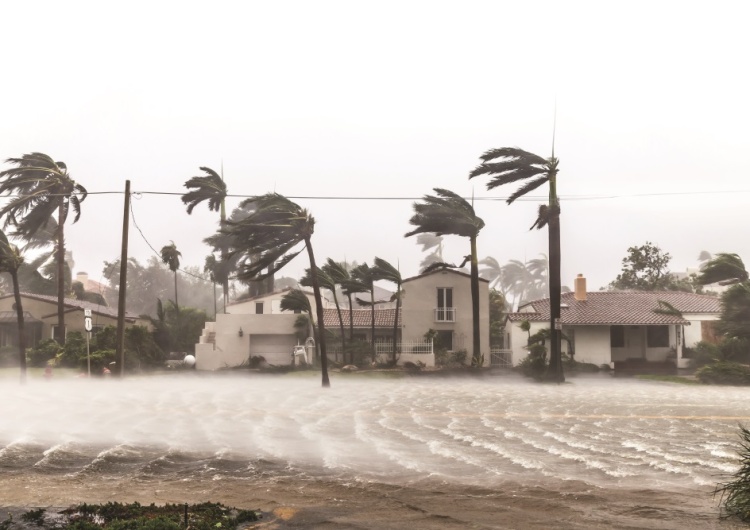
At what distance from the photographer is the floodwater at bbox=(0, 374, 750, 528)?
11195mm

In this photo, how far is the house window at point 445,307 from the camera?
46625 mm

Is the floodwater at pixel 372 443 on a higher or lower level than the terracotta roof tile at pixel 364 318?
lower

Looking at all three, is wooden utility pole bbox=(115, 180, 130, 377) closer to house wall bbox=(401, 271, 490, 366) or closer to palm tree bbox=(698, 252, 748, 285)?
house wall bbox=(401, 271, 490, 366)

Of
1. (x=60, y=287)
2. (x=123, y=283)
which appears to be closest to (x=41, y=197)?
(x=60, y=287)

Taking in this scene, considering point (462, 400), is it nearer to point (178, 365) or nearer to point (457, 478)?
point (457, 478)

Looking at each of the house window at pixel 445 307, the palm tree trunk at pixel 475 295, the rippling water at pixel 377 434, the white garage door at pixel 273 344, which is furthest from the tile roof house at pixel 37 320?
the palm tree trunk at pixel 475 295

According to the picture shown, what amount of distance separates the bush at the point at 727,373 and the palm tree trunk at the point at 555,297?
6.56 meters

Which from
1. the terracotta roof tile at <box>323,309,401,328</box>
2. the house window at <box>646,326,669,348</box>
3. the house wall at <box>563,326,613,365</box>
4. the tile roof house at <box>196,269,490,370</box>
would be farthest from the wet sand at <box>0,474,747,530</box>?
the terracotta roof tile at <box>323,309,401,328</box>

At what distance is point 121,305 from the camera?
3025 cm

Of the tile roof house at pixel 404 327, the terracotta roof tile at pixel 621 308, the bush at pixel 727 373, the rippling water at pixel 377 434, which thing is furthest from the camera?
the tile roof house at pixel 404 327

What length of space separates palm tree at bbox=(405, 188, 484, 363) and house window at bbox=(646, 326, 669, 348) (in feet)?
31.6

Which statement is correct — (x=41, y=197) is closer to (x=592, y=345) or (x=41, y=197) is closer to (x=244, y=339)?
(x=244, y=339)

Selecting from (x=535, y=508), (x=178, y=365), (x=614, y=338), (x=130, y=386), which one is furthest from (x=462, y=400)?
(x=178, y=365)

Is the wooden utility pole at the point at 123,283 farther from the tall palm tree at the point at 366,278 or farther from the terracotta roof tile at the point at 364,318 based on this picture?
the terracotta roof tile at the point at 364,318
